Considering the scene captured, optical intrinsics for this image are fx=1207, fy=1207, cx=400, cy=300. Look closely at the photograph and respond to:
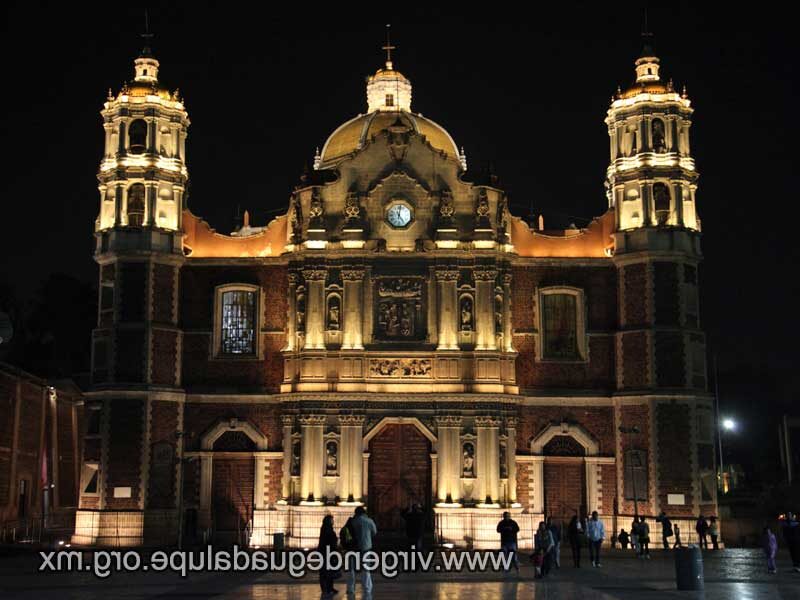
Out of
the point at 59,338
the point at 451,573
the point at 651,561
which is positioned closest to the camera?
the point at 451,573

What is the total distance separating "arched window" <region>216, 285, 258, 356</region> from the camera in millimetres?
45000

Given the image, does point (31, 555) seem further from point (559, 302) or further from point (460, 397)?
point (559, 302)

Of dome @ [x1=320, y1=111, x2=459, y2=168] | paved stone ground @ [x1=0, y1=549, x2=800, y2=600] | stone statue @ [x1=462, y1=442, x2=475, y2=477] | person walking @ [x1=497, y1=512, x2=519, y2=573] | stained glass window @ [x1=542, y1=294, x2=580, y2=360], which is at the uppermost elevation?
dome @ [x1=320, y1=111, x2=459, y2=168]

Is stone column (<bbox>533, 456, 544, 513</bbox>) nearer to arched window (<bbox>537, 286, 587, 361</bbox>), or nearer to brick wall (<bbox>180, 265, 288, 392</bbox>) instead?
arched window (<bbox>537, 286, 587, 361</bbox>)

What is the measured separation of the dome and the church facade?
20.3ft

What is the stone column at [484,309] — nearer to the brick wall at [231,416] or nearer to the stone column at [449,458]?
the stone column at [449,458]

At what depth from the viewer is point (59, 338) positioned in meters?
74.9

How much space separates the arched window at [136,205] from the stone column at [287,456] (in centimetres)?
917

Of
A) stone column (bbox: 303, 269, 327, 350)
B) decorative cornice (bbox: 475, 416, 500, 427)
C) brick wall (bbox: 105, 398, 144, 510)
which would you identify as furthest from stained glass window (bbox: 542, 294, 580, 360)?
brick wall (bbox: 105, 398, 144, 510)

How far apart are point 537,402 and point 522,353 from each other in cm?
189

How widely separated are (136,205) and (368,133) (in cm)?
1098

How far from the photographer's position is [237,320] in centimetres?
4519

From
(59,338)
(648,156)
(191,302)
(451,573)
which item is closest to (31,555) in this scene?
(191,302)

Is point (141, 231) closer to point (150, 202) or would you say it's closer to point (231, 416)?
point (150, 202)
